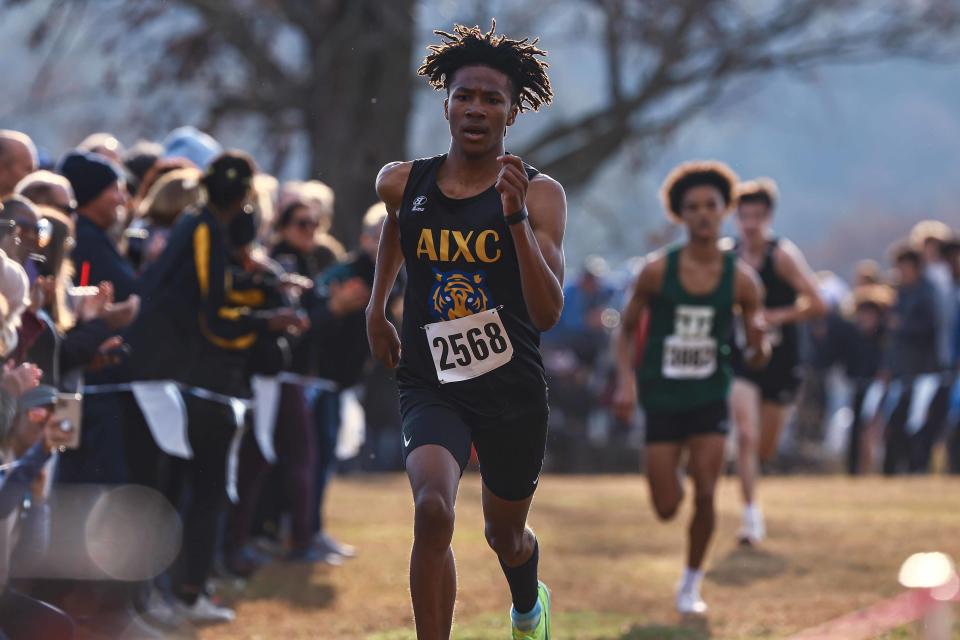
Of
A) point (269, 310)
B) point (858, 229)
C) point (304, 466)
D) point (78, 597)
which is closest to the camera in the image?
point (78, 597)

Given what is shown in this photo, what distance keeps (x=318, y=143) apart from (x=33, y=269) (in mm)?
12722

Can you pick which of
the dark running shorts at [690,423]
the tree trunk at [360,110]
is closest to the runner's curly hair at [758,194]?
the dark running shorts at [690,423]

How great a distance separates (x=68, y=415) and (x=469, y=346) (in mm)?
1533

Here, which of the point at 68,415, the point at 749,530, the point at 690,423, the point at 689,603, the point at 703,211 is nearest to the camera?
the point at 68,415

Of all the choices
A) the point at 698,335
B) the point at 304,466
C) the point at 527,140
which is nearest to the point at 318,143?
the point at 527,140

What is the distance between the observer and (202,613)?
838 centimetres

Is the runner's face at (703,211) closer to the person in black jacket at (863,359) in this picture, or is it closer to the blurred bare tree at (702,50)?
the person in black jacket at (863,359)

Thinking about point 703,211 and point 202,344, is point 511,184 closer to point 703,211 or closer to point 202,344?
point 202,344

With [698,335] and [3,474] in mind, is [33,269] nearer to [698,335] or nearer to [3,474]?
[3,474]

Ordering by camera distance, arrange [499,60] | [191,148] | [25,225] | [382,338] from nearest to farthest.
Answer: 1. [499,60]
2. [382,338]
3. [25,225]
4. [191,148]

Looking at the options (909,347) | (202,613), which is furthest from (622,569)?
(909,347)

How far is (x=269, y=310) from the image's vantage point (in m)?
9.01

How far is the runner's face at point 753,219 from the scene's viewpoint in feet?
38.3

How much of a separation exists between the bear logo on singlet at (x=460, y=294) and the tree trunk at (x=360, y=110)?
12958 mm
